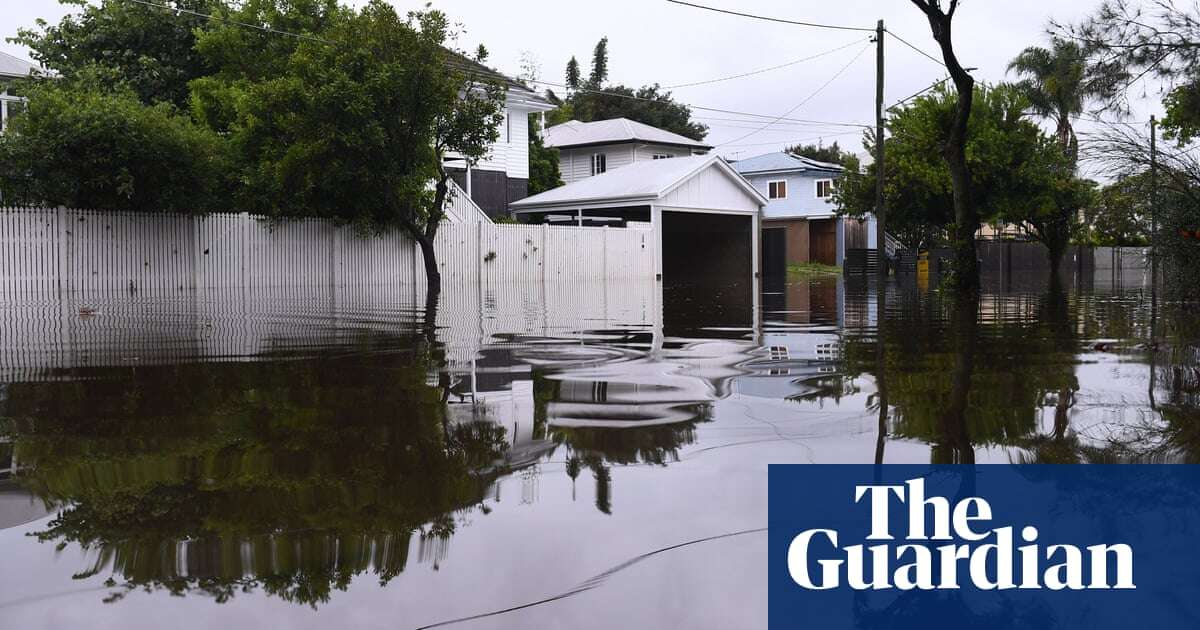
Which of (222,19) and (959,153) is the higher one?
(222,19)

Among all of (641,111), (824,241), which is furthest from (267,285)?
(641,111)

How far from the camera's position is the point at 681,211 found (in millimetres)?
36625

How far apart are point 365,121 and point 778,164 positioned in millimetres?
41907

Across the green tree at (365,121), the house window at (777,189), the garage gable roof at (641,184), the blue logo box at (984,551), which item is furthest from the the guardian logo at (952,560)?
the house window at (777,189)

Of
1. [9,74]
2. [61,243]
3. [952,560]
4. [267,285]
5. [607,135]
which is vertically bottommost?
[952,560]

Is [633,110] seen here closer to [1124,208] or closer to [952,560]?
[1124,208]

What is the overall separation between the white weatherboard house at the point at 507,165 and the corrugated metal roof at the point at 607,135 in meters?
14.1

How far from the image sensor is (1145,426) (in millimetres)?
5805

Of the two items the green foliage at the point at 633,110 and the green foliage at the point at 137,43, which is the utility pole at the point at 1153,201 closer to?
the green foliage at the point at 137,43

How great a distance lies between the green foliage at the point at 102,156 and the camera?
2248 cm

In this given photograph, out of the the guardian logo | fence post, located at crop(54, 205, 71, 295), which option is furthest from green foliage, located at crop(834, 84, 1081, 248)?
the the guardian logo

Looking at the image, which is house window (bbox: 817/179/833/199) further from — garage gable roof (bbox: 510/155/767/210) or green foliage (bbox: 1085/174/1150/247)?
green foliage (bbox: 1085/174/1150/247)

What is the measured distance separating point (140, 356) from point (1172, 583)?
332 inches

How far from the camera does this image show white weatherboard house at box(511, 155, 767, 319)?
1403 inches
